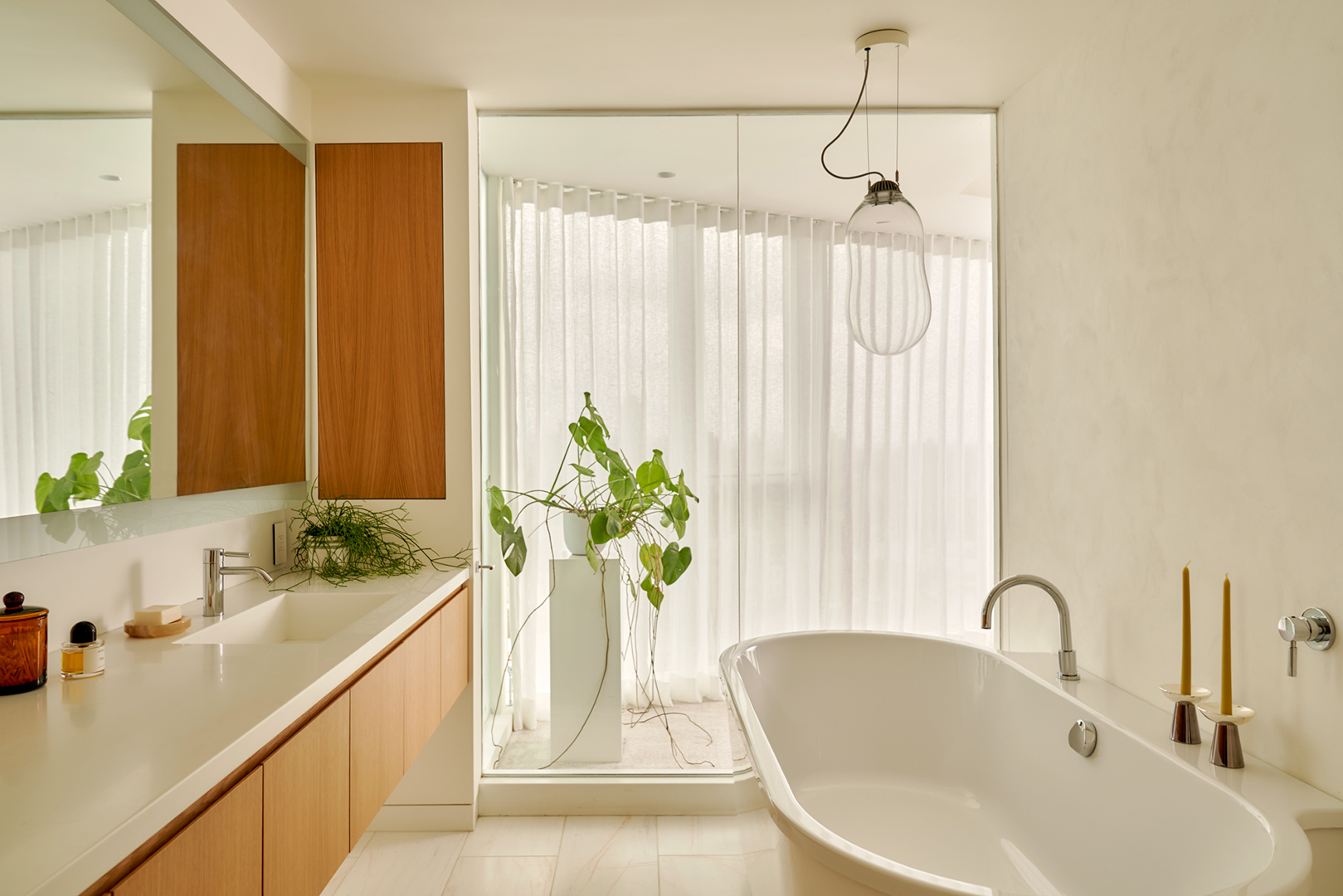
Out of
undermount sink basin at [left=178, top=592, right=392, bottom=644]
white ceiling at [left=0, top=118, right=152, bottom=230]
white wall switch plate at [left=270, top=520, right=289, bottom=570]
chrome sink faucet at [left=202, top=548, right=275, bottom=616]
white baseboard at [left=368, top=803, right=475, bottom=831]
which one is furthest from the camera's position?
white baseboard at [left=368, top=803, right=475, bottom=831]

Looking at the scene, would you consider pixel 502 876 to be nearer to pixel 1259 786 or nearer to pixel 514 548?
pixel 514 548

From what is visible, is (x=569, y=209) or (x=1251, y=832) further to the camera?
(x=569, y=209)

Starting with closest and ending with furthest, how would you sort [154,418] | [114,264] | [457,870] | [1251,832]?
1. [1251,832]
2. [114,264]
3. [154,418]
4. [457,870]

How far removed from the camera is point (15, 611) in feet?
4.25

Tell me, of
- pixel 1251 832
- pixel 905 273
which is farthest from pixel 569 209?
pixel 1251 832

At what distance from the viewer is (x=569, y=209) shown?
9.45ft

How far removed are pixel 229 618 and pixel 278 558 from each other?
2.21ft

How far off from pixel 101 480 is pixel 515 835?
5.63 feet

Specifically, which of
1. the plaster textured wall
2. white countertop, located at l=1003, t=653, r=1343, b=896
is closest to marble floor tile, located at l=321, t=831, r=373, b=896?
white countertop, located at l=1003, t=653, r=1343, b=896

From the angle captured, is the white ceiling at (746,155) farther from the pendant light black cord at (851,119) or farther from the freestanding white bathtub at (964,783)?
the freestanding white bathtub at (964,783)

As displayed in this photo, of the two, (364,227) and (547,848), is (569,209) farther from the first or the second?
(547,848)

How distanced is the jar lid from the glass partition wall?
1.51 metres

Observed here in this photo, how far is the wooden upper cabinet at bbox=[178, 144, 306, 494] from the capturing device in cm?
190

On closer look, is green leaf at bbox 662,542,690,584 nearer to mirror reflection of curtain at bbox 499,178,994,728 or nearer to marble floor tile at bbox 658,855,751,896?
mirror reflection of curtain at bbox 499,178,994,728
